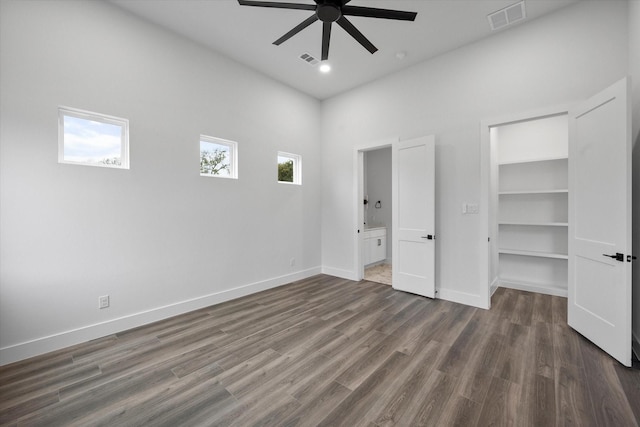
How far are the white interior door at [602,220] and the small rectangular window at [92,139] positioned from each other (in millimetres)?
4853

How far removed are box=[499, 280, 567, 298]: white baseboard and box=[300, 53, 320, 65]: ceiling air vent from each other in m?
4.73

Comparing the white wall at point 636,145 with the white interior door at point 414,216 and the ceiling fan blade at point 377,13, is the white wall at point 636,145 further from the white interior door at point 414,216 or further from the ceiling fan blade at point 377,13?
the ceiling fan blade at point 377,13

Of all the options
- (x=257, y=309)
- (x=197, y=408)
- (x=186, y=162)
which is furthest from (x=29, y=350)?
(x=186, y=162)

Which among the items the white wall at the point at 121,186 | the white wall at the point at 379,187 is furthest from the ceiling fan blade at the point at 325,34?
the white wall at the point at 379,187

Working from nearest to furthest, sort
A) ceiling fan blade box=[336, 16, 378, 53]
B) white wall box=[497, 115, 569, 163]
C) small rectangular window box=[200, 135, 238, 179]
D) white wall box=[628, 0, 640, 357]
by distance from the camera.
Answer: ceiling fan blade box=[336, 16, 378, 53]
white wall box=[628, 0, 640, 357]
small rectangular window box=[200, 135, 238, 179]
white wall box=[497, 115, 569, 163]

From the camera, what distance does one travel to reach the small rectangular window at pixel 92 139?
8.84ft

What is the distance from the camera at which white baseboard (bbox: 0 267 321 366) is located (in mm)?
2398

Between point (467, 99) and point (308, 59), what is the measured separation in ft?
7.75

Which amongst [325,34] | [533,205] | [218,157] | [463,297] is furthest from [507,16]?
[218,157]

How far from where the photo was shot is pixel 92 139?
287 centimetres

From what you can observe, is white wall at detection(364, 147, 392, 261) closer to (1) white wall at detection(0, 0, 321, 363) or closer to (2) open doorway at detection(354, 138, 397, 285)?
(2) open doorway at detection(354, 138, 397, 285)

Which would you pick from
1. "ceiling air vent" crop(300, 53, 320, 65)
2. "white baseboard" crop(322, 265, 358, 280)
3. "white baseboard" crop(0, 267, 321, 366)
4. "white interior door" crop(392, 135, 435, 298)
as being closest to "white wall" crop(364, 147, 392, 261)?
"white baseboard" crop(322, 265, 358, 280)

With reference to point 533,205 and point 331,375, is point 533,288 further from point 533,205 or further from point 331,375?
point 331,375

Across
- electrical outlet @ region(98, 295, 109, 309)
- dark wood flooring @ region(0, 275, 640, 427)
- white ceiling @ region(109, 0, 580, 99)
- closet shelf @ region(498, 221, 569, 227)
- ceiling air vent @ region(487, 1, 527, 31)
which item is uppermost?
white ceiling @ region(109, 0, 580, 99)
